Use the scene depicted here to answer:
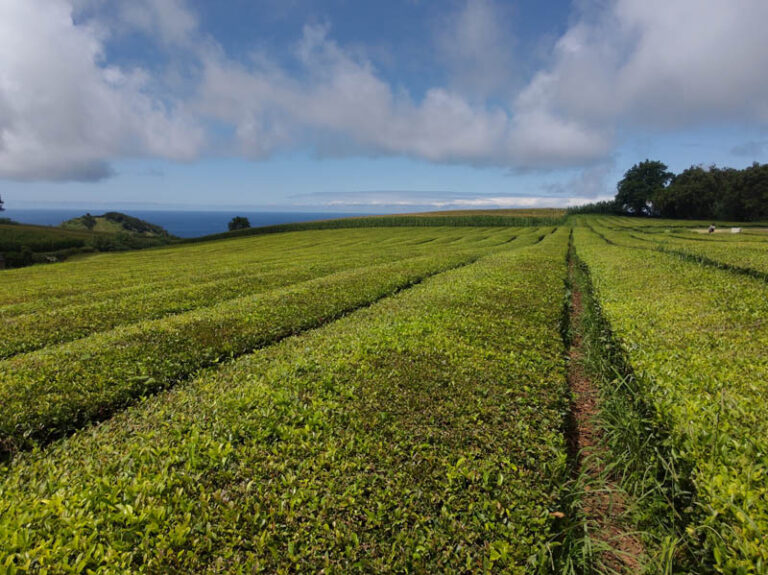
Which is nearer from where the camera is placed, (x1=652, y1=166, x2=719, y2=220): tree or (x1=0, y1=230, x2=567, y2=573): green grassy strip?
(x1=0, y1=230, x2=567, y2=573): green grassy strip

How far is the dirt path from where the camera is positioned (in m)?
4.06

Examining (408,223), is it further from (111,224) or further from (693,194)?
(111,224)

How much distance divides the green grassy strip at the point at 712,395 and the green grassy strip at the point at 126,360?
874 centimetres

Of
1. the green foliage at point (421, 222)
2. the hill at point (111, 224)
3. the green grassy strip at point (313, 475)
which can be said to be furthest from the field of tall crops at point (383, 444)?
the hill at point (111, 224)

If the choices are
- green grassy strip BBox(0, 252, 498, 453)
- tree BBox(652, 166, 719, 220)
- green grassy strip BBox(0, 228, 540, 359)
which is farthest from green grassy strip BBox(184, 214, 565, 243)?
green grassy strip BBox(0, 252, 498, 453)

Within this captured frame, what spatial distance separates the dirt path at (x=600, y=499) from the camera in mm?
4059

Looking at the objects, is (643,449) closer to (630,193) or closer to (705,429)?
(705,429)

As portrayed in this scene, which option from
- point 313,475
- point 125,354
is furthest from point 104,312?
point 313,475

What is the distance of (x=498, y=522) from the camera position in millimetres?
4035

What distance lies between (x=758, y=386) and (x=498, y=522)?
476cm

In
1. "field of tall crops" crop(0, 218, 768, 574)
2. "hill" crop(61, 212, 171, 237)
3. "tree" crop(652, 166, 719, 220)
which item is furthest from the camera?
"hill" crop(61, 212, 171, 237)

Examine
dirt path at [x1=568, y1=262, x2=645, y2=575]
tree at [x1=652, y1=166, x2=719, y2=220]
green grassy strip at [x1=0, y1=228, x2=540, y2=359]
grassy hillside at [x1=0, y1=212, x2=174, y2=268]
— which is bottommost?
grassy hillside at [x1=0, y1=212, x2=174, y2=268]

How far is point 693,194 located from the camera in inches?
3206

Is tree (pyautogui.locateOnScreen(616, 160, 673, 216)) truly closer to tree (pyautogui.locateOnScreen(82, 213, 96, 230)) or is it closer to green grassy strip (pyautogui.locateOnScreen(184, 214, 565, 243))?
green grassy strip (pyautogui.locateOnScreen(184, 214, 565, 243))
